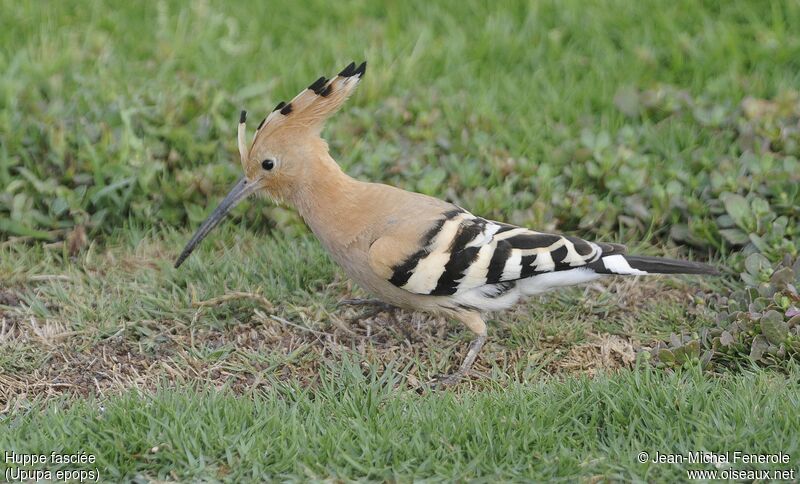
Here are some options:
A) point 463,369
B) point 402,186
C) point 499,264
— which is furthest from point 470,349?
point 402,186

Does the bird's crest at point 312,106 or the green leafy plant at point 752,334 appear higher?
the bird's crest at point 312,106

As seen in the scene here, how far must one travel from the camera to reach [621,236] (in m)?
4.16

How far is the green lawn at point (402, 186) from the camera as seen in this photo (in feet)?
9.53

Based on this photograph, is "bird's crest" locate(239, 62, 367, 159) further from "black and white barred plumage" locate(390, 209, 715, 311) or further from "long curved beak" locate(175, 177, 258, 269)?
"black and white barred plumage" locate(390, 209, 715, 311)

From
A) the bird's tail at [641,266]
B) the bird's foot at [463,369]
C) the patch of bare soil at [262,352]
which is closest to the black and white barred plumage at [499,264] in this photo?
the bird's tail at [641,266]

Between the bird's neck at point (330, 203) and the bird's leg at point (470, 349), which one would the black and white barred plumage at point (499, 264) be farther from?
the bird's neck at point (330, 203)

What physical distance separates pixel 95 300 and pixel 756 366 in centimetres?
231

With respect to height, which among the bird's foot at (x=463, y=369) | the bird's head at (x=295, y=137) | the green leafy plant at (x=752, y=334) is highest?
the bird's head at (x=295, y=137)

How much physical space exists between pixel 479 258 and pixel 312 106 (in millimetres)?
757

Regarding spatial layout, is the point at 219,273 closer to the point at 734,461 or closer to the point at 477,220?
the point at 477,220

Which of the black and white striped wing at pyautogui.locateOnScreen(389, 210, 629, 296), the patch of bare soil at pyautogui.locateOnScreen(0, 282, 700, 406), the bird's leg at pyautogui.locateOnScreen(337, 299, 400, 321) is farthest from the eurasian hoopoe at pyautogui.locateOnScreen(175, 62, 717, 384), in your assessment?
the bird's leg at pyautogui.locateOnScreen(337, 299, 400, 321)

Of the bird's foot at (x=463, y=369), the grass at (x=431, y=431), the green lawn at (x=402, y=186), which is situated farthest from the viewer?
the bird's foot at (x=463, y=369)

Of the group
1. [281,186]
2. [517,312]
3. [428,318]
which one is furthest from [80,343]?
[517,312]

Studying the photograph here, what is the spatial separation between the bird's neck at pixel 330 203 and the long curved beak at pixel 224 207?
176 mm
